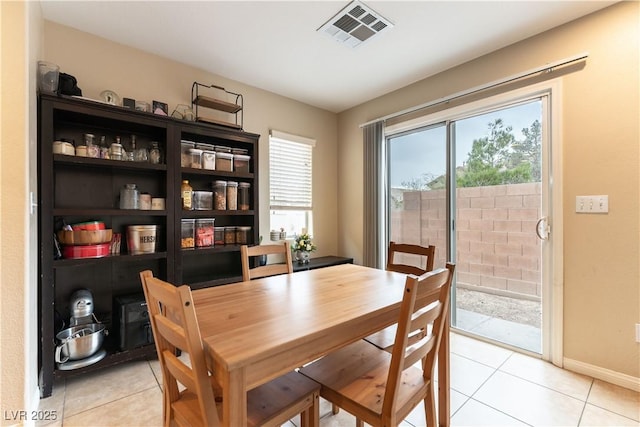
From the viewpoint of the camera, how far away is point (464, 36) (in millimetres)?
2320

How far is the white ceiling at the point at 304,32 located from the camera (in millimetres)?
1995

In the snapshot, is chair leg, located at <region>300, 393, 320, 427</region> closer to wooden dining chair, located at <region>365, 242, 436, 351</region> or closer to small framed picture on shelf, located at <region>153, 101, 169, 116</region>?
Answer: wooden dining chair, located at <region>365, 242, 436, 351</region>

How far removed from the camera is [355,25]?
2199 millimetres

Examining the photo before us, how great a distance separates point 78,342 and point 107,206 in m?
1.02

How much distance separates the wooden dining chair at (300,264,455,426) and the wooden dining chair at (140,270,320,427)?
0.12m

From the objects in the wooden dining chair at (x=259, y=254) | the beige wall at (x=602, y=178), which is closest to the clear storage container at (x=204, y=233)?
the wooden dining chair at (x=259, y=254)

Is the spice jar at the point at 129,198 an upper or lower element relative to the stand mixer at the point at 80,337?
upper

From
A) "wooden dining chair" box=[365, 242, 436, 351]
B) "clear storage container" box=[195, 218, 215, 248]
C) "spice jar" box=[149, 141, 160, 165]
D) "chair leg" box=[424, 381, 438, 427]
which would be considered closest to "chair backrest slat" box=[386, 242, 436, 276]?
"wooden dining chair" box=[365, 242, 436, 351]

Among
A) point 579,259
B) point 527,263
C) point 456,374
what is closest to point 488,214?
point 527,263

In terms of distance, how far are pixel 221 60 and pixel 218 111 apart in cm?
50

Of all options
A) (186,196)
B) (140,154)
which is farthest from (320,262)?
(140,154)

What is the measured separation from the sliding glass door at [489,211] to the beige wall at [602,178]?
21cm

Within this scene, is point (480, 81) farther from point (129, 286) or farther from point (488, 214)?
point (129, 286)

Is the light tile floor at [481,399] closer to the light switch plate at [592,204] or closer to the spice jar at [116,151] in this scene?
the light switch plate at [592,204]
